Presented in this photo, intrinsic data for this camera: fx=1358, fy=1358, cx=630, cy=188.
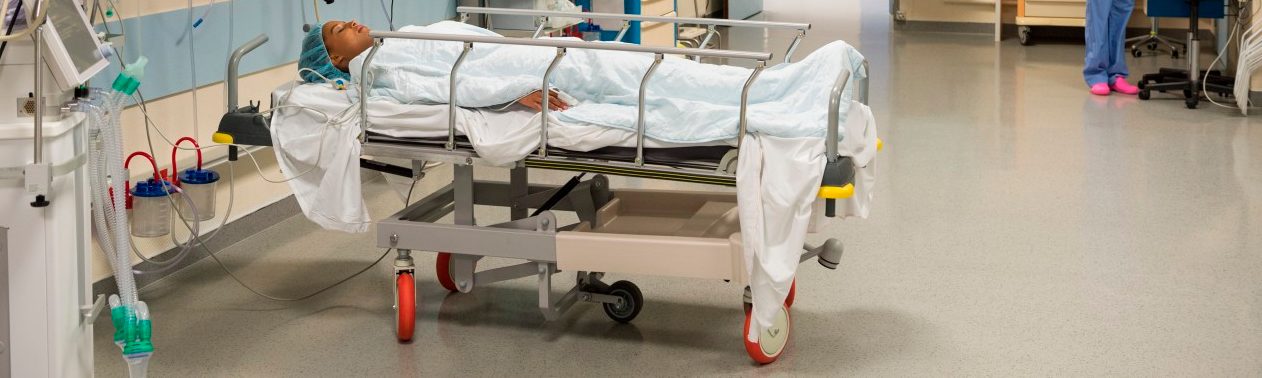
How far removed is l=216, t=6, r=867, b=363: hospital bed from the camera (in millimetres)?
3010

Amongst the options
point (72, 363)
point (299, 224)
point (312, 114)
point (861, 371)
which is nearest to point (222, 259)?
point (299, 224)

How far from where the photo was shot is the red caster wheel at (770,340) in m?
3.11

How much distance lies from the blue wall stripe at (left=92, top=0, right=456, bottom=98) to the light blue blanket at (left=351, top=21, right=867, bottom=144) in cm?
58

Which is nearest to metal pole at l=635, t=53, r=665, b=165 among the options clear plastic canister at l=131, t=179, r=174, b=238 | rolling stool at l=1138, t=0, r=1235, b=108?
clear plastic canister at l=131, t=179, r=174, b=238

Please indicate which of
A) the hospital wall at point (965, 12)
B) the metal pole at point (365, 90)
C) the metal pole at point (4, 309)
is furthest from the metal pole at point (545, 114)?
the hospital wall at point (965, 12)

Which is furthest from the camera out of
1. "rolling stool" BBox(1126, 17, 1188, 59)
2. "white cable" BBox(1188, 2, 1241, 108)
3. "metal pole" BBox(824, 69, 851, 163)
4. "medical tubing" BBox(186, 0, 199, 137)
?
"rolling stool" BBox(1126, 17, 1188, 59)

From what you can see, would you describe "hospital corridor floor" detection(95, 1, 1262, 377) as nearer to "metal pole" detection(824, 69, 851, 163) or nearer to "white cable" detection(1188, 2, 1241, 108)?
"metal pole" detection(824, 69, 851, 163)

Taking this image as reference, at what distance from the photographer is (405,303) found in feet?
10.9

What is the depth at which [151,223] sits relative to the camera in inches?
143

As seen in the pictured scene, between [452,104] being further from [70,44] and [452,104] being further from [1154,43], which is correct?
[1154,43]

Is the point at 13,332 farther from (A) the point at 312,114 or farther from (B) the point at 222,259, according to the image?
(B) the point at 222,259

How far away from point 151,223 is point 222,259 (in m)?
0.48

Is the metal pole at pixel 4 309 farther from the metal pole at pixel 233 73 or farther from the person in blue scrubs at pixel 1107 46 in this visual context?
the person in blue scrubs at pixel 1107 46

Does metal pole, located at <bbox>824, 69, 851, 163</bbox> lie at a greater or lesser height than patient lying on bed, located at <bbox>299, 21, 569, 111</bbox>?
lesser
